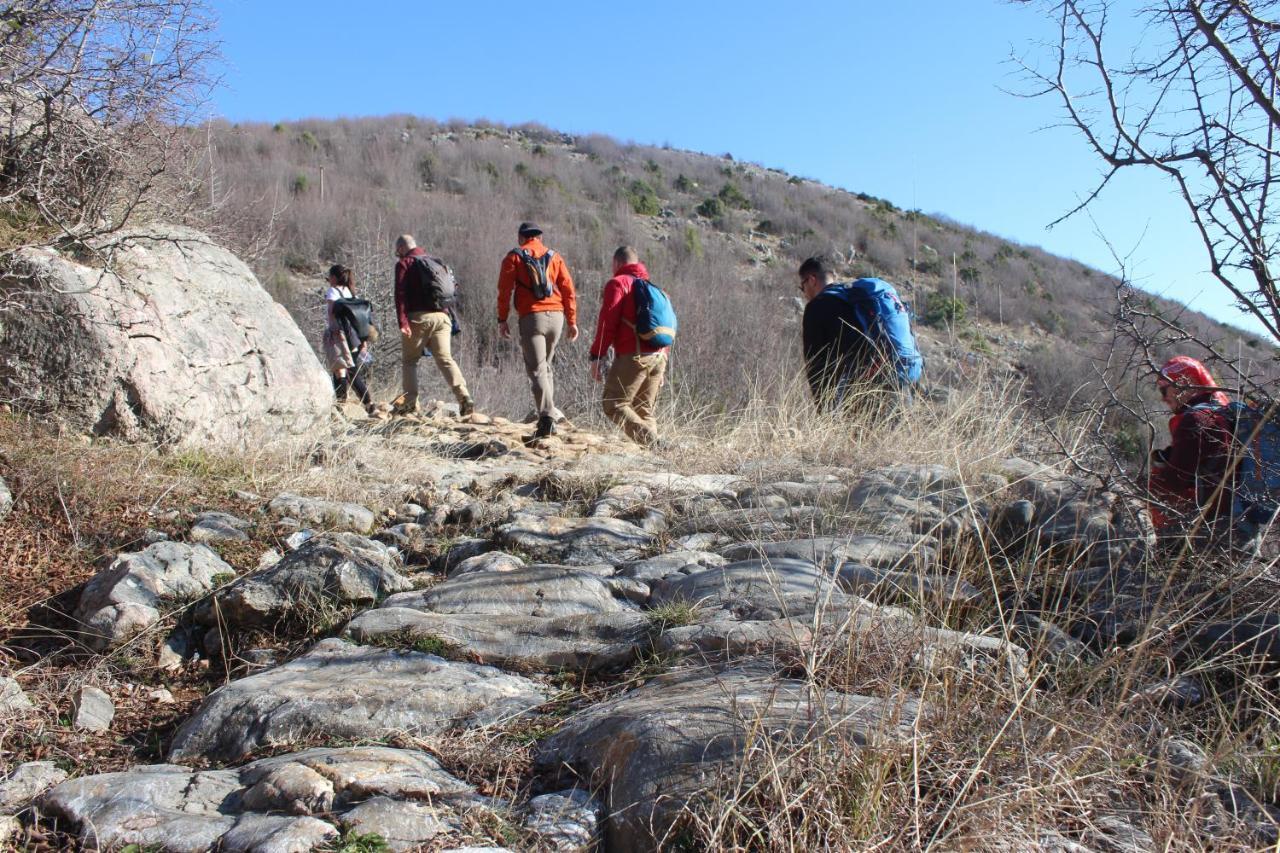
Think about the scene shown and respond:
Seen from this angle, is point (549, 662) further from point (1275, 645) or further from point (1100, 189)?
point (1100, 189)

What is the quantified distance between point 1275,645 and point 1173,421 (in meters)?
0.85

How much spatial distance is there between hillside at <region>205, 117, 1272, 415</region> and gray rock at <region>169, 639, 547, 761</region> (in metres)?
4.95

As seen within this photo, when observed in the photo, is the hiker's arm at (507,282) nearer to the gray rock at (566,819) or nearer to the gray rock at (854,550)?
the gray rock at (854,550)

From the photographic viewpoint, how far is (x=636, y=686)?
2590 mm

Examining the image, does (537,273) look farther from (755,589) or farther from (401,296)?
(755,589)

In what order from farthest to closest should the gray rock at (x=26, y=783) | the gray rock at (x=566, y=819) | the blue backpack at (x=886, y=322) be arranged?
the blue backpack at (x=886, y=322) → the gray rock at (x=26, y=783) → the gray rock at (x=566, y=819)

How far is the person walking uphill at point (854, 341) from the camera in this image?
599 cm

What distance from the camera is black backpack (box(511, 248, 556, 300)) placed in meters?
7.35

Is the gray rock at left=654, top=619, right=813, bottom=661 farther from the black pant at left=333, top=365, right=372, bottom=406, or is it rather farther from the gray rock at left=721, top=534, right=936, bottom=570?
the black pant at left=333, top=365, right=372, bottom=406

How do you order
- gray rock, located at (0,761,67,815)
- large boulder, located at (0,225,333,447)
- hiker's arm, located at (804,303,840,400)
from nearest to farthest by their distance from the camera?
gray rock, located at (0,761,67,815)
large boulder, located at (0,225,333,447)
hiker's arm, located at (804,303,840,400)

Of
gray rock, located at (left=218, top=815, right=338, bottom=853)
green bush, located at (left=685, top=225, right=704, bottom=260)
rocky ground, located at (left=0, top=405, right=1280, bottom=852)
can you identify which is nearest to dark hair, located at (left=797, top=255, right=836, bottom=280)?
rocky ground, located at (left=0, top=405, right=1280, bottom=852)

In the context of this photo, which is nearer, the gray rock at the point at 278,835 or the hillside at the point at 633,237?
the gray rock at the point at 278,835

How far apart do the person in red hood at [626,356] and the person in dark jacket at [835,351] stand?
134 centimetres

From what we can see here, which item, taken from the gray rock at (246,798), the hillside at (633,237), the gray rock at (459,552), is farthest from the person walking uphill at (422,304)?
the gray rock at (246,798)
